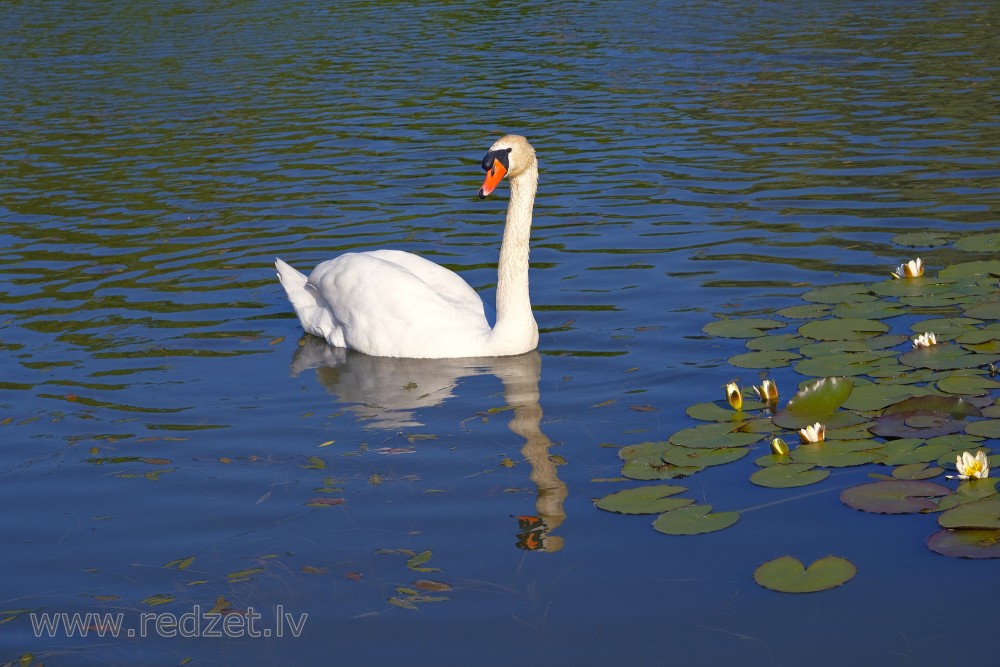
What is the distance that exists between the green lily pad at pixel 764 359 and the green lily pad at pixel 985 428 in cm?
150

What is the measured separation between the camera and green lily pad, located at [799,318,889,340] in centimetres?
830

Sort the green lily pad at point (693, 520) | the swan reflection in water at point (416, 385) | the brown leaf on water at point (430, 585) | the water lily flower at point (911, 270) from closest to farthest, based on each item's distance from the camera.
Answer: the brown leaf on water at point (430, 585) → the green lily pad at point (693, 520) → the swan reflection in water at point (416, 385) → the water lily flower at point (911, 270)

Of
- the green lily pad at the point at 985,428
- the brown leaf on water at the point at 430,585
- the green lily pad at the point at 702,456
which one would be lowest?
the brown leaf on water at the point at 430,585

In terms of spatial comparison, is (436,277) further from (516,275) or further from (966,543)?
(966,543)

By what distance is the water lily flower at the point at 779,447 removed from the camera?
667 centimetres

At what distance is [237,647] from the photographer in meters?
5.34

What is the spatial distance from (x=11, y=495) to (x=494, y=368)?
3290 millimetres

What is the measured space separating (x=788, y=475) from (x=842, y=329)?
88.6 inches

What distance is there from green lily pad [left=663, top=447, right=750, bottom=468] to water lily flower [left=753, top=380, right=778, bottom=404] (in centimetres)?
60

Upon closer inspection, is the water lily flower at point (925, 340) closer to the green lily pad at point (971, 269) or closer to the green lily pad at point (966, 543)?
the green lily pad at point (971, 269)

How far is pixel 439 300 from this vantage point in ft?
29.8

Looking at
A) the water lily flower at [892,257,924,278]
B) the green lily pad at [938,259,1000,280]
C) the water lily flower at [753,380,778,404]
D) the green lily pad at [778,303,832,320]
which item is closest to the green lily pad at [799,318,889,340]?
the green lily pad at [778,303,832,320]

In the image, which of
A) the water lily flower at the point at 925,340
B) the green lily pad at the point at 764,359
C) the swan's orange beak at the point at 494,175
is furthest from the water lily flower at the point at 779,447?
the swan's orange beak at the point at 494,175

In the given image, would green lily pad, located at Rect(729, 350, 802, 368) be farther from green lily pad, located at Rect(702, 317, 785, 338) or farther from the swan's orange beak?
the swan's orange beak
